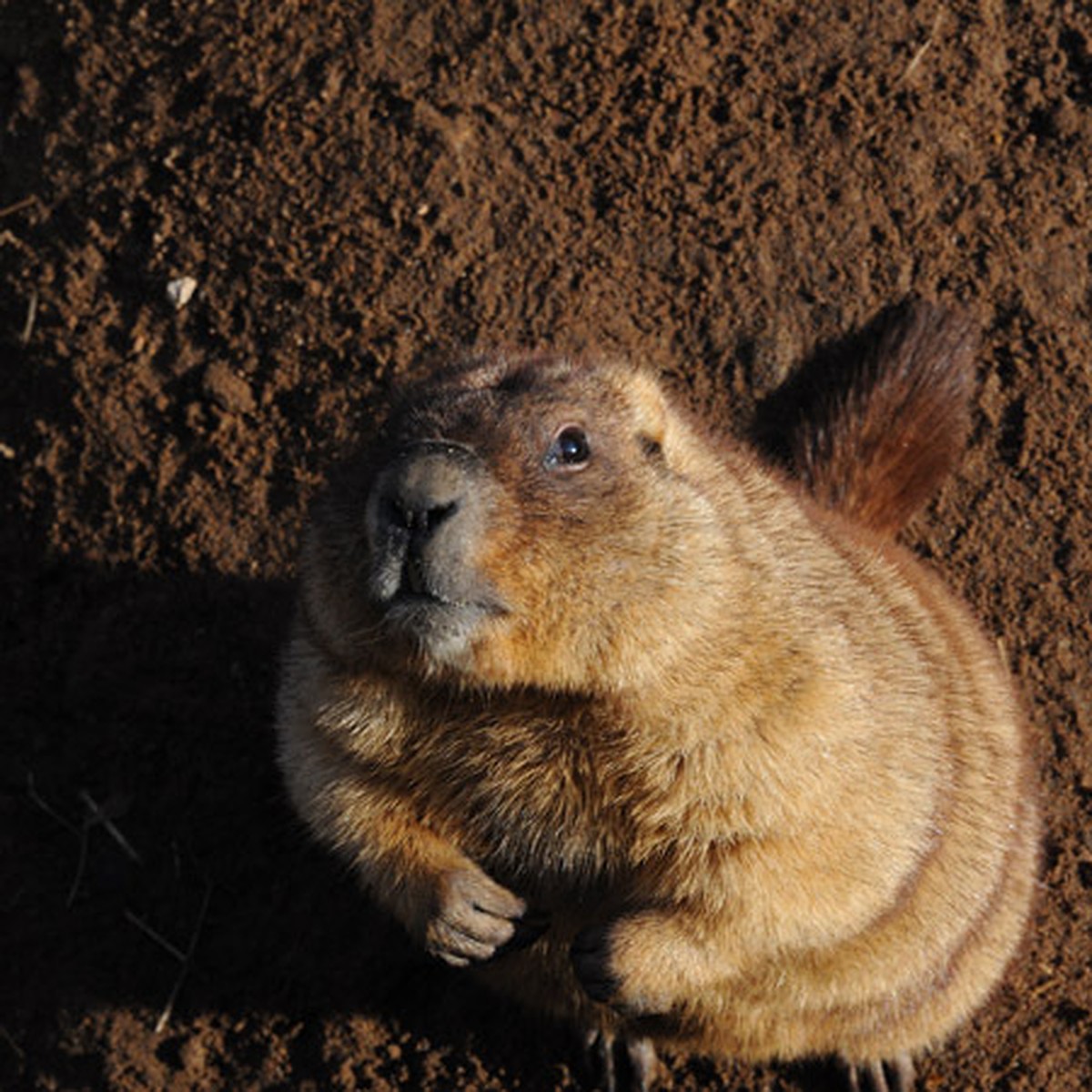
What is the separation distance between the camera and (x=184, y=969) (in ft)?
15.8

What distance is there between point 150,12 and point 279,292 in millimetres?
1106

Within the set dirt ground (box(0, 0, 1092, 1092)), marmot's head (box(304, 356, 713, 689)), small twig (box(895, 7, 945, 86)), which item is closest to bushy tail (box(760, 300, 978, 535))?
dirt ground (box(0, 0, 1092, 1092))

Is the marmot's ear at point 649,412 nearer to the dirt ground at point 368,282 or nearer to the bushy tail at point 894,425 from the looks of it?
the bushy tail at point 894,425

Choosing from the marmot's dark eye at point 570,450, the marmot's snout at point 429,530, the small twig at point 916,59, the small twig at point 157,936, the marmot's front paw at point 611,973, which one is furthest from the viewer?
the small twig at point 916,59

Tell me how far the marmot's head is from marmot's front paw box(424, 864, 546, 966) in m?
0.64

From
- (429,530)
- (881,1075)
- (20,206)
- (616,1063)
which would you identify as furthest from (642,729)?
(20,206)

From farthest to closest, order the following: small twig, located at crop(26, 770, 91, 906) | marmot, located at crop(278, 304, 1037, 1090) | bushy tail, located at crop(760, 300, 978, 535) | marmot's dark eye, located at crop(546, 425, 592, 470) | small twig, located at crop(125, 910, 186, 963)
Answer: small twig, located at crop(26, 770, 91, 906), small twig, located at crop(125, 910, 186, 963), bushy tail, located at crop(760, 300, 978, 535), marmot's dark eye, located at crop(546, 425, 592, 470), marmot, located at crop(278, 304, 1037, 1090)

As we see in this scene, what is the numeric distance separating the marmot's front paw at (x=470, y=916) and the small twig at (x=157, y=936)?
4.55ft

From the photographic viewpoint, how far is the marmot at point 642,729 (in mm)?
3094

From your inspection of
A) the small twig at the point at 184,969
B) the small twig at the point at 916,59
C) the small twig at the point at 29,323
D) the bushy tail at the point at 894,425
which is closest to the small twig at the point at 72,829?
the small twig at the point at 184,969

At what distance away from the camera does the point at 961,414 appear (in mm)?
4855

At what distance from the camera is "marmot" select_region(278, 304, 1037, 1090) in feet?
10.2

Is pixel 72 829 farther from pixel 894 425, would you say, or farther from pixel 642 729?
pixel 894 425

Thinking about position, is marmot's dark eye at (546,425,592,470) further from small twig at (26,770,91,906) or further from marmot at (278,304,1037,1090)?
small twig at (26,770,91,906)
